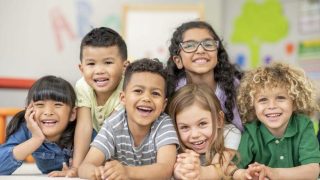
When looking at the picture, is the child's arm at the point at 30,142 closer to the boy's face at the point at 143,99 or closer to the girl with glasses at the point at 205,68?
the boy's face at the point at 143,99

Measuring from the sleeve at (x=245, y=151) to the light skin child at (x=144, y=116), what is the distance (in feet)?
0.81

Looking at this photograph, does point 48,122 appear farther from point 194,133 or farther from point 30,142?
point 194,133

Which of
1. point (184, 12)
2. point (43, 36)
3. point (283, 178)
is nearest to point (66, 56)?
point (43, 36)

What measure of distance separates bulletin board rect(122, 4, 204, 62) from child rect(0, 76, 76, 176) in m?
1.50

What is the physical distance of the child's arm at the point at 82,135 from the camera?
1.30 metres

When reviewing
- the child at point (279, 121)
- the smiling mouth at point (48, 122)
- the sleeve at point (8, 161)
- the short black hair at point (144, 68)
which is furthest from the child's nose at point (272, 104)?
the sleeve at point (8, 161)

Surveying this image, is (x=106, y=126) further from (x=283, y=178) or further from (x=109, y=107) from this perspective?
(x=283, y=178)

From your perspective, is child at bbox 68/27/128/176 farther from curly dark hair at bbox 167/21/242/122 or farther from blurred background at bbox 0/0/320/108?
blurred background at bbox 0/0/320/108

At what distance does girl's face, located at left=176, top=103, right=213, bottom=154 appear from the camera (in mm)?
1301

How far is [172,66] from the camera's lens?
1539 millimetres

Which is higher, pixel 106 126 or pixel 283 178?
pixel 106 126

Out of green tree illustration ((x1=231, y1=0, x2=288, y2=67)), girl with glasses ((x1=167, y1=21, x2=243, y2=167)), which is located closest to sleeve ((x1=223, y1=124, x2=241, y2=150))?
girl with glasses ((x1=167, y1=21, x2=243, y2=167))

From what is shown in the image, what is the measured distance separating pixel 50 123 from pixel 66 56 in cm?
131

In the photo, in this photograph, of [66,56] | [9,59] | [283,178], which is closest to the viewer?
[283,178]
